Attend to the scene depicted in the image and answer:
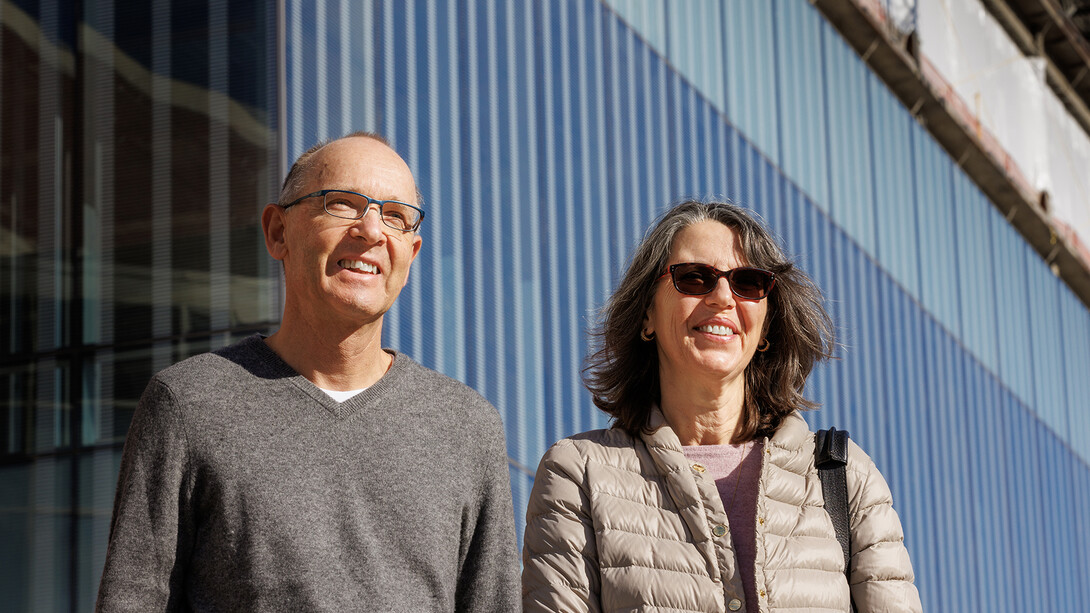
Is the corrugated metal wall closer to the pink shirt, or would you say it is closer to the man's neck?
the pink shirt

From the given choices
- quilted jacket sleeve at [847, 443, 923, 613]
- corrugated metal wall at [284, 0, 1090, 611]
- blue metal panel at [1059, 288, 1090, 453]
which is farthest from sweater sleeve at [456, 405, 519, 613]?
blue metal panel at [1059, 288, 1090, 453]

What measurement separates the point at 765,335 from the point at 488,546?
116cm

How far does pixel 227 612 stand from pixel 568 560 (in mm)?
866

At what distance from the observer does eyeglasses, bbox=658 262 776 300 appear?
10.7 ft

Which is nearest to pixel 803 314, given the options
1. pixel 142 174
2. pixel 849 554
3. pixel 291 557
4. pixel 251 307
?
pixel 849 554

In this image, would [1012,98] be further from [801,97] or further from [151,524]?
[151,524]

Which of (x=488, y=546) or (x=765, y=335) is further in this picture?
(x=765, y=335)

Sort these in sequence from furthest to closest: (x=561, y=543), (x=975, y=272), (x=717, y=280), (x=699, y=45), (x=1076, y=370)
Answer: (x=1076, y=370) → (x=975, y=272) → (x=699, y=45) → (x=717, y=280) → (x=561, y=543)

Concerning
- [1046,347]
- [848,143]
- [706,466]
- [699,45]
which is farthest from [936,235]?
[706,466]

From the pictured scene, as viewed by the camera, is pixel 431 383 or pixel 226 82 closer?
pixel 431 383

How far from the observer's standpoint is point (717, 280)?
128 inches

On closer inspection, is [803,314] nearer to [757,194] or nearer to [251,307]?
[251,307]

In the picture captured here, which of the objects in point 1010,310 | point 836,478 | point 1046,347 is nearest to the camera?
point 836,478

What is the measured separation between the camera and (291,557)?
7.91 ft
